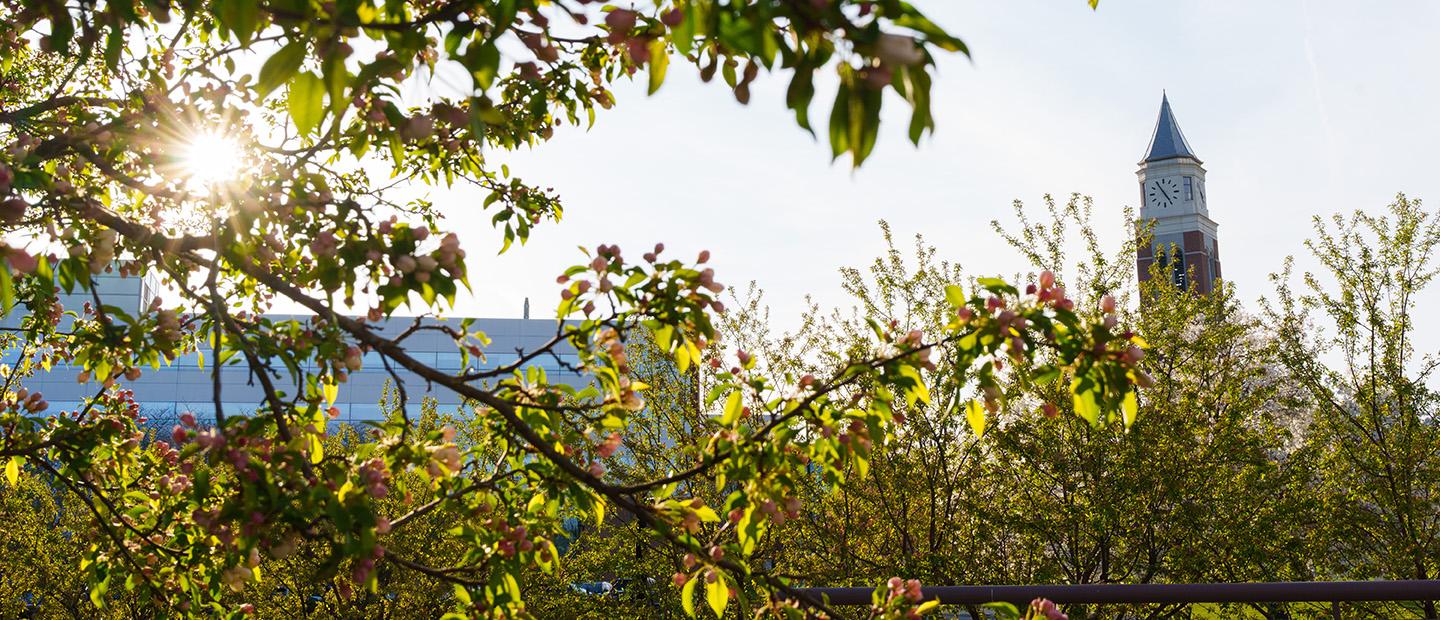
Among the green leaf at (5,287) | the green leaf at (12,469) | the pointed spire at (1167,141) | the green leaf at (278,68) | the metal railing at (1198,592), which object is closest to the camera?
the green leaf at (278,68)

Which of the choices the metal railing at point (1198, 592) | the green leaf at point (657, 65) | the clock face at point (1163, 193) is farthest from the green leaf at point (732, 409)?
the clock face at point (1163, 193)

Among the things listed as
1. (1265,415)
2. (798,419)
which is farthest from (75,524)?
(1265,415)

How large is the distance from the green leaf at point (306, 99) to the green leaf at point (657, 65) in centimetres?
43

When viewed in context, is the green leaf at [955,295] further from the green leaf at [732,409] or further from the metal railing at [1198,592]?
the metal railing at [1198,592]

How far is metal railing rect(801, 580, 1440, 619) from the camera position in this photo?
3.46 m

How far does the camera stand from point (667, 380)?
8703mm

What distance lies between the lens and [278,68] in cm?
127

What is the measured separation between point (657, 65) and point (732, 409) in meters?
0.85

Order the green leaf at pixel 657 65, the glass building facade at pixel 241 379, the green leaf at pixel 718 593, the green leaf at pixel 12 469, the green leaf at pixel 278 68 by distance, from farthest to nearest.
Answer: the glass building facade at pixel 241 379
the green leaf at pixel 12 469
the green leaf at pixel 718 593
the green leaf at pixel 657 65
the green leaf at pixel 278 68

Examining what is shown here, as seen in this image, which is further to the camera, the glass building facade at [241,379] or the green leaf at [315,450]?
the glass building facade at [241,379]

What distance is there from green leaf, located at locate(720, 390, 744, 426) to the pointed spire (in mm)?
58268

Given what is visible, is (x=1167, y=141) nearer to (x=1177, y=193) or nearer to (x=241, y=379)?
(x=1177, y=193)

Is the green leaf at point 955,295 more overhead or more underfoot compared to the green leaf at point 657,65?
more underfoot

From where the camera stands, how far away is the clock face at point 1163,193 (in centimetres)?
5753
